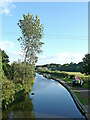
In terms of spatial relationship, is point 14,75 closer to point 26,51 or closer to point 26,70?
point 26,70

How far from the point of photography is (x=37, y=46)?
20922mm

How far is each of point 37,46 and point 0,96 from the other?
11.1m

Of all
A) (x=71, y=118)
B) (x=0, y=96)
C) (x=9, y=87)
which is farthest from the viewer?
(x=9, y=87)

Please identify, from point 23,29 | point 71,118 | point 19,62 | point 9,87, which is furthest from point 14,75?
point 71,118

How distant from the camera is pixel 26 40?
20531mm

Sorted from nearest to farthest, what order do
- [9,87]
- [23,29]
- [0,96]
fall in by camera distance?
1. [0,96]
2. [9,87]
3. [23,29]

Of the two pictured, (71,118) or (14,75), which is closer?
(71,118)

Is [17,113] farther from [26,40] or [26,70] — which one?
[26,40]

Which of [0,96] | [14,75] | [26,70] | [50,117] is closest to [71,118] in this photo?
[50,117]

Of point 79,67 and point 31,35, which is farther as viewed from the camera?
point 79,67

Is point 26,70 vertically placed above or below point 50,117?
above

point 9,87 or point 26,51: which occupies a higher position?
point 26,51

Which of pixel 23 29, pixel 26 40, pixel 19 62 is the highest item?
pixel 23 29

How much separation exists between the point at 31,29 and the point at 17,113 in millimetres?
13073
